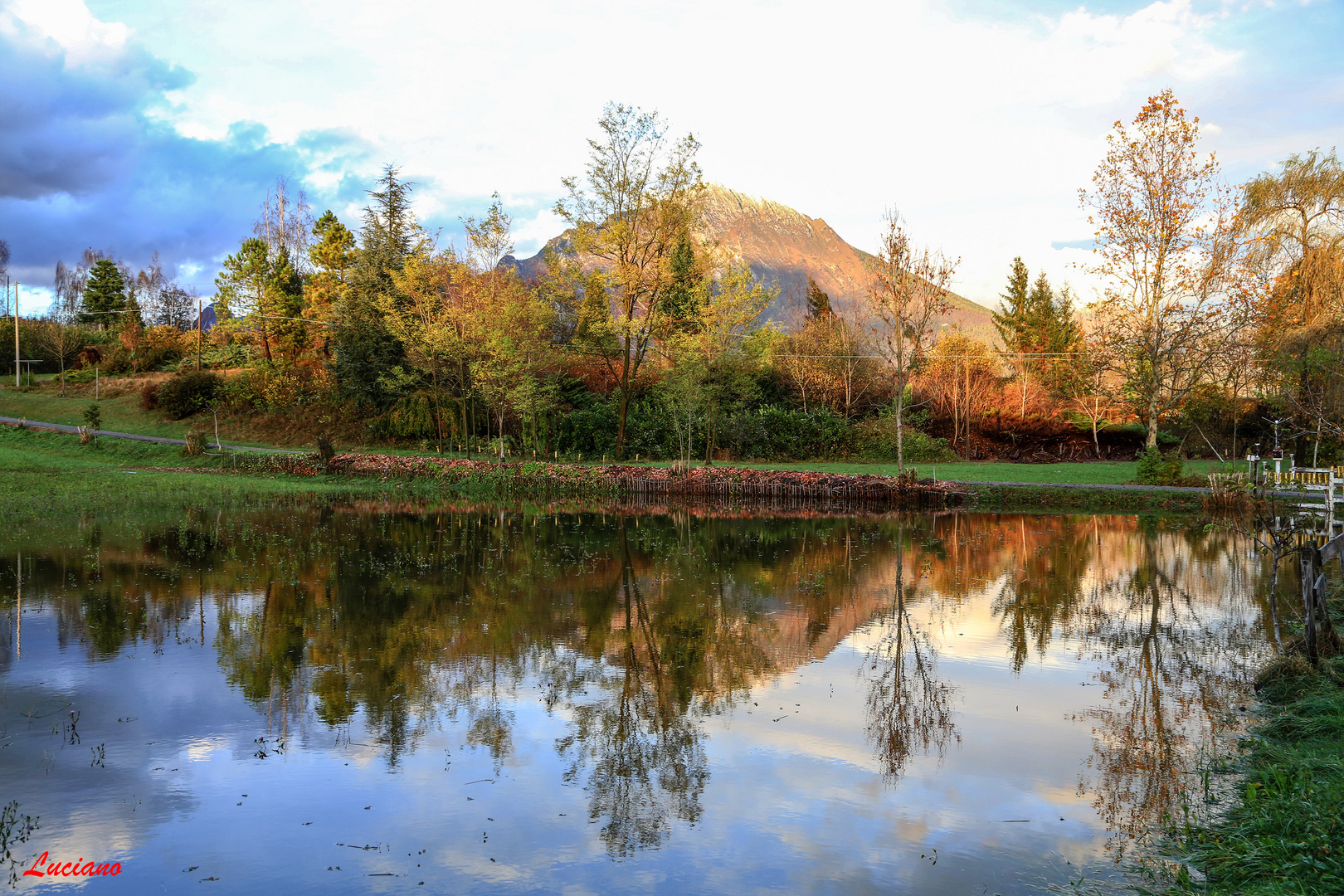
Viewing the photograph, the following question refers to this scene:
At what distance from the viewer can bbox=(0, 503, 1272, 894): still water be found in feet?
16.1

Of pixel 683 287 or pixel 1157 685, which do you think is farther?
pixel 683 287

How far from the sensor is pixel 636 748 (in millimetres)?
6613

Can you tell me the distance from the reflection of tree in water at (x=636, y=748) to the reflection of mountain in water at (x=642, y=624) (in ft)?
0.08

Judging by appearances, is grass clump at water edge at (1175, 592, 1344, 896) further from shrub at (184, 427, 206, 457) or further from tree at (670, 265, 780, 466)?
shrub at (184, 427, 206, 457)

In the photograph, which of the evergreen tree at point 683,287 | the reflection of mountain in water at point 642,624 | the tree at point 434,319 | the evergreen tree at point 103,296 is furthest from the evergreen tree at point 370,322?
the evergreen tree at point 103,296

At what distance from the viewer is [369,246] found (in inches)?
1690

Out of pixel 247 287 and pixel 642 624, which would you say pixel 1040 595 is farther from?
pixel 247 287

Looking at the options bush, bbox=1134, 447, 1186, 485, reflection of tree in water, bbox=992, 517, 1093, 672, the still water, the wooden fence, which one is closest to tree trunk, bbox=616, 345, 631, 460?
bush, bbox=1134, 447, 1186, 485

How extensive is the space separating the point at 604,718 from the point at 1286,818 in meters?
4.72

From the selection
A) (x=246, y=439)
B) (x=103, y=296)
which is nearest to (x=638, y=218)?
(x=246, y=439)

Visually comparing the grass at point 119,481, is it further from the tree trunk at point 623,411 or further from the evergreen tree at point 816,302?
the evergreen tree at point 816,302

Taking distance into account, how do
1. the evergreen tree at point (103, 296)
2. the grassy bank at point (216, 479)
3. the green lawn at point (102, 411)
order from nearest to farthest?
the grassy bank at point (216, 479)
the green lawn at point (102, 411)
the evergreen tree at point (103, 296)

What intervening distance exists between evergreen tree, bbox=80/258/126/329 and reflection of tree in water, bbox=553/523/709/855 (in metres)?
71.2
